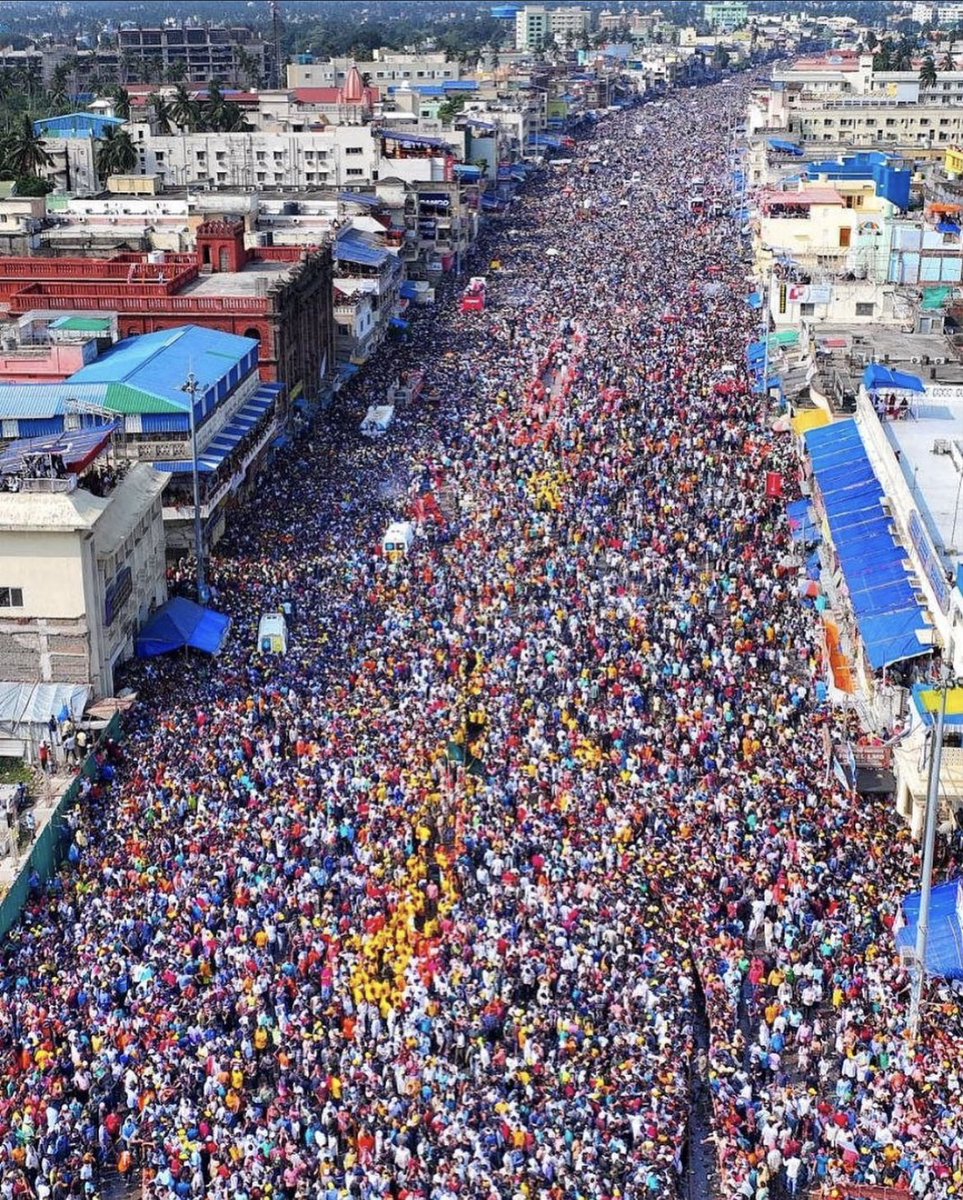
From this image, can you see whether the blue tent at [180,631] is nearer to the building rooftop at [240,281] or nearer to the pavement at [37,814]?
the pavement at [37,814]

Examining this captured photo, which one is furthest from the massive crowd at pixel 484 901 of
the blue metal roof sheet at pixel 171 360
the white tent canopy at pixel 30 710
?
the blue metal roof sheet at pixel 171 360

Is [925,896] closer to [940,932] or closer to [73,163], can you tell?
[940,932]

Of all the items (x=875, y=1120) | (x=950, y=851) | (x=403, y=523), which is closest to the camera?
(x=875, y=1120)

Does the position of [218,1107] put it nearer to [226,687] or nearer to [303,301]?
[226,687]

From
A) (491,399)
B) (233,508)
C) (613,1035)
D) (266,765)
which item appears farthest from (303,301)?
(613,1035)

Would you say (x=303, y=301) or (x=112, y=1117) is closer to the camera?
(x=112, y=1117)

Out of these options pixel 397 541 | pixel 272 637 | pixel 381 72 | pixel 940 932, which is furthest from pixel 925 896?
pixel 381 72
